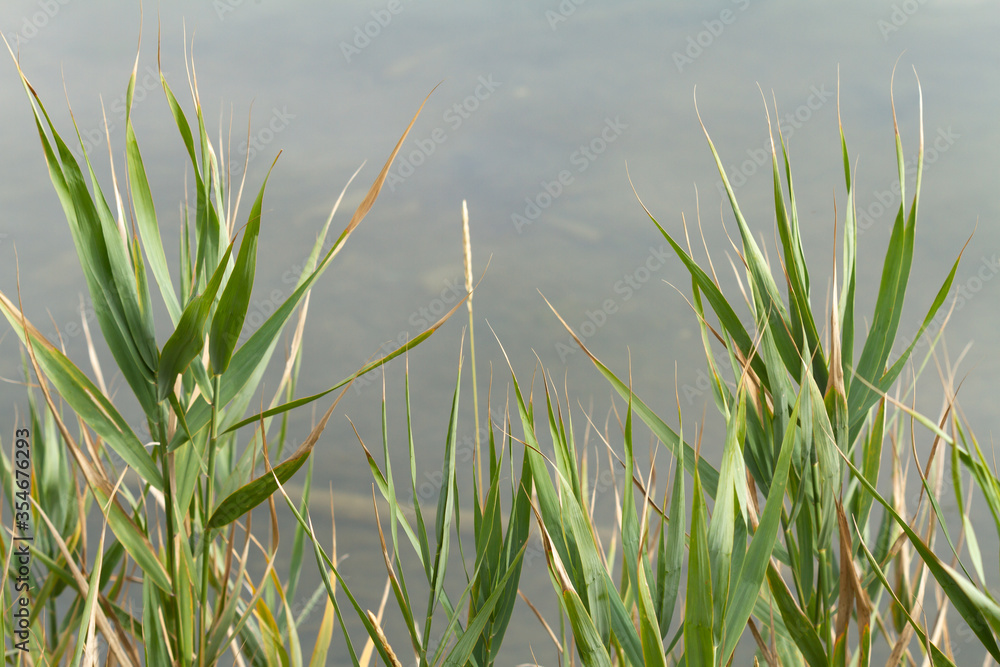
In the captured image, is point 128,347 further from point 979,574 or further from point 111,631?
point 979,574

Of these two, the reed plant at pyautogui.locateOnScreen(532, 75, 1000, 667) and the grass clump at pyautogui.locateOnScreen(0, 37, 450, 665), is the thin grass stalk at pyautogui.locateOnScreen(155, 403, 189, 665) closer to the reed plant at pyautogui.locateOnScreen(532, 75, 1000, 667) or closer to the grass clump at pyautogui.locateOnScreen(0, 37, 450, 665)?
the grass clump at pyautogui.locateOnScreen(0, 37, 450, 665)

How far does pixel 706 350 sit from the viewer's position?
46.9 inches

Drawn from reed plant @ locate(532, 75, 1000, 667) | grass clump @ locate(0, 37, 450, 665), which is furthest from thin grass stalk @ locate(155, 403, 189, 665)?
reed plant @ locate(532, 75, 1000, 667)

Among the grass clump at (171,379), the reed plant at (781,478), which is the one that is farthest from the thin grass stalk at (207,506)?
the reed plant at (781,478)

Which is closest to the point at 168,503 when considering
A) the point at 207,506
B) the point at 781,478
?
the point at 207,506

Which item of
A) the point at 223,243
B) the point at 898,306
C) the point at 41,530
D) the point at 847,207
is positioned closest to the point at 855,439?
the point at 898,306

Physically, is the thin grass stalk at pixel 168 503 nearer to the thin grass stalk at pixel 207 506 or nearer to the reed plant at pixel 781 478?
the thin grass stalk at pixel 207 506

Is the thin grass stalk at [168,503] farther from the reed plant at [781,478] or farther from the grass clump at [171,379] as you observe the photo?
the reed plant at [781,478]

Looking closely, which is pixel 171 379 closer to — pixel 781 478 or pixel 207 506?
pixel 207 506

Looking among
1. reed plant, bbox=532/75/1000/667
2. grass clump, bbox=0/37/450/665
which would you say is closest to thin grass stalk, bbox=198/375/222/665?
grass clump, bbox=0/37/450/665

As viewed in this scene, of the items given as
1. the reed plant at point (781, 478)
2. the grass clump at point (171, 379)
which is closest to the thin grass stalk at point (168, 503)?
the grass clump at point (171, 379)

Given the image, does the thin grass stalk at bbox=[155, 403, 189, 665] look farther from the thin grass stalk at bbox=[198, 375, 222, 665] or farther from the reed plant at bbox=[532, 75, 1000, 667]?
the reed plant at bbox=[532, 75, 1000, 667]

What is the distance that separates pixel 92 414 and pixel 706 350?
950 mm

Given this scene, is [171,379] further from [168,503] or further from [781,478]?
[781,478]
